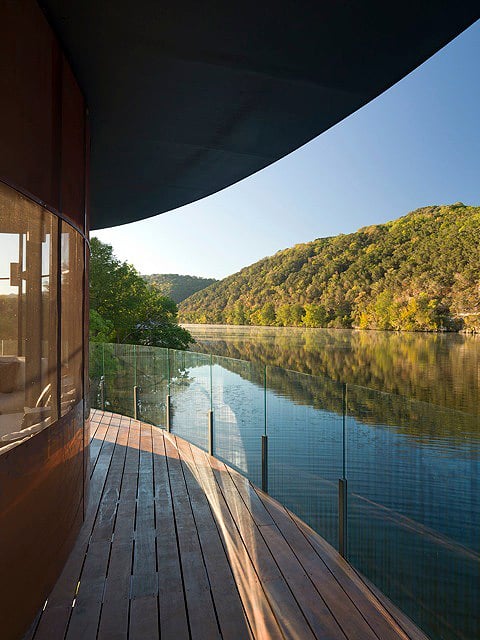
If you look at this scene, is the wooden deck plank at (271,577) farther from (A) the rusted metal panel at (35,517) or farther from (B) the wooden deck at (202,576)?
(A) the rusted metal panel at (35,517)

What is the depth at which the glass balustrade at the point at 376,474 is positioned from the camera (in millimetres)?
2160

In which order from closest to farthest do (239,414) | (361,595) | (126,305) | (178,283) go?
1. (361,595)
2. (239,414)
3. (126,305)
4. (178,283)

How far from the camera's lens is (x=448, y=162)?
70.3 m

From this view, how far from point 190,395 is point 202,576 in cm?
332

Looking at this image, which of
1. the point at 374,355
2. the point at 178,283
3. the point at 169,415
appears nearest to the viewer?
the point at 169,415

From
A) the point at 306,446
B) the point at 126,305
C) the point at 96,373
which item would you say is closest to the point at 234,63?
the point at 306,446

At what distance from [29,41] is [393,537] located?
120 inches

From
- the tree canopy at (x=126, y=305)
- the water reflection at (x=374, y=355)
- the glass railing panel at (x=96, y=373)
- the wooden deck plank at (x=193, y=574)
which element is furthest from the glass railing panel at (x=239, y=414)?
the water reflection at (x=374, y=355)


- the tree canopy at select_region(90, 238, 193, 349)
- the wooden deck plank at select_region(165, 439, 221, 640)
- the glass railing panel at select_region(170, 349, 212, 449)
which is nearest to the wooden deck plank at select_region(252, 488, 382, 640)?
the wooden deck plank at select_region(165, 439, 221, 640)

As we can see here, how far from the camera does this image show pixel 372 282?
51.2m

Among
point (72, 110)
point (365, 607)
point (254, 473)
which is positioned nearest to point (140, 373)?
point (254, 473)

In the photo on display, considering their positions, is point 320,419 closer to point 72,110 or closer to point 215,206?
point 72,110

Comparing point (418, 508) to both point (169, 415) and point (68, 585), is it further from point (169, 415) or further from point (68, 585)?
point (169, 415)

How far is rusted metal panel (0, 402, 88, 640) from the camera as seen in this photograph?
1956 mm
